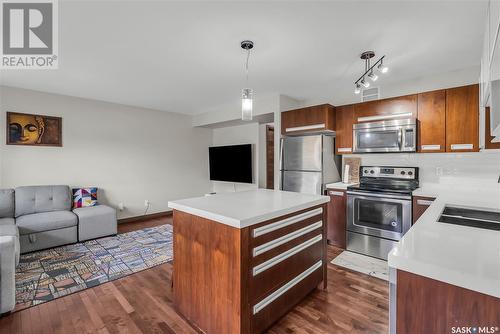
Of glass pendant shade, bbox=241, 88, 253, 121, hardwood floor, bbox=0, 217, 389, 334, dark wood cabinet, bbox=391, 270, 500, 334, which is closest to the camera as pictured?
dark wood cabinet, bbox=391, 270, 500, 334

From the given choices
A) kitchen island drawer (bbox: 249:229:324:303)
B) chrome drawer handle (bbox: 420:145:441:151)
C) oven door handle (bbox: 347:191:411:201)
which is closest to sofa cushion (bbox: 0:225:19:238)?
kitchen island drawer (bbox: 249:229:324:303)

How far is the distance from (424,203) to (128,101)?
495cm

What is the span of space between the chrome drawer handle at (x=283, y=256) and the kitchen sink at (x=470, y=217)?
946 millimetres

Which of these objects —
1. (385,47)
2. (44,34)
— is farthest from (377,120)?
(44,34)

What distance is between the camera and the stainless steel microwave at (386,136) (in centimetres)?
288

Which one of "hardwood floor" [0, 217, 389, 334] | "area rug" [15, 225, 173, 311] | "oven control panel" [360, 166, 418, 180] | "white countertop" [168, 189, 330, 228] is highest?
"oven control panel" [360, 166, 418, 180]

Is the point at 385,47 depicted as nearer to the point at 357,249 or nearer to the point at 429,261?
the point at 429,261

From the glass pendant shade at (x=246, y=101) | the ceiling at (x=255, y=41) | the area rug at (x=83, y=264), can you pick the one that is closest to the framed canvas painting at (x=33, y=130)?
the ceiling at (x=255, y=41)

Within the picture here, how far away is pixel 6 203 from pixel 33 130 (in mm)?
1172

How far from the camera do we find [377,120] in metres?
3.15

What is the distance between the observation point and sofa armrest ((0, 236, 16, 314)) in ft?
→ 5.99

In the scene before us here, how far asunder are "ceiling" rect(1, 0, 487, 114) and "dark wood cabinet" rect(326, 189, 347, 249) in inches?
64.1

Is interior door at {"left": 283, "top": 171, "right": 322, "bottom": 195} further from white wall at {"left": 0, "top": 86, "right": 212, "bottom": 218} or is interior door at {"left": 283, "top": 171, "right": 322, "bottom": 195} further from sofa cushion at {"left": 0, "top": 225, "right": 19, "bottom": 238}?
sofa cushion at {"left": 0, "top": 225, "right": 19, "bottom": 238}

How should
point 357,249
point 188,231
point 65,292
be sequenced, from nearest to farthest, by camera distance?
point 188,231 → point 65,292 → point 357,249
